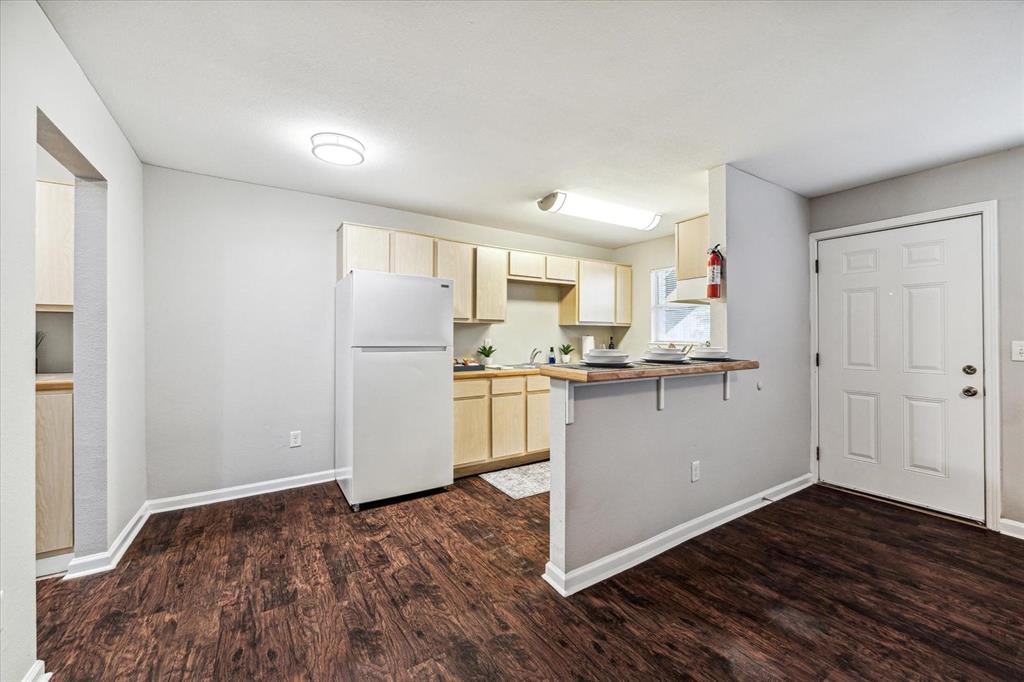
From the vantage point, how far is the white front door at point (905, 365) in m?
2.78

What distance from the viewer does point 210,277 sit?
313 cm

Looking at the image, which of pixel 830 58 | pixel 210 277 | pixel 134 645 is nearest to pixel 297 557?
pixel 134 645

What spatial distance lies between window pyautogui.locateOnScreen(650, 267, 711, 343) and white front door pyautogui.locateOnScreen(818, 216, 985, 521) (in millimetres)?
1214

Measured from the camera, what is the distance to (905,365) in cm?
305

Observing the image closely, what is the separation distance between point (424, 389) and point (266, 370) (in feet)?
4.34

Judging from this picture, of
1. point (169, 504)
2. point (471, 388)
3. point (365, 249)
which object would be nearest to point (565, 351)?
point (471, 388)

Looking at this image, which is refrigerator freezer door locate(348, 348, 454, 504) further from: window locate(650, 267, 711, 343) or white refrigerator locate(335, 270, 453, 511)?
window locate(650, 267, 711, 343)

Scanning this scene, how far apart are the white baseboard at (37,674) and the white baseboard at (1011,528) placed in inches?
197

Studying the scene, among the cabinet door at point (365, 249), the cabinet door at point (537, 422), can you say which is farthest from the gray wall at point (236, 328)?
the cabinet door at point (537, 422)

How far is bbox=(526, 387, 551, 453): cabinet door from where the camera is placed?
13.5ft

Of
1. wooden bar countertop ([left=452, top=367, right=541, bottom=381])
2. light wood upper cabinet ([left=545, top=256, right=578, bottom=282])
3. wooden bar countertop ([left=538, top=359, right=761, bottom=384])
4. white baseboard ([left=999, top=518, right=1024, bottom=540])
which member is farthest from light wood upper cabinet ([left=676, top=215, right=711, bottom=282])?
white baseboard ([left=999, top=518, right=1024, bottom=540])

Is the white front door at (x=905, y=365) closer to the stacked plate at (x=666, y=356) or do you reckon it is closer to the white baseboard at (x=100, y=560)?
the stacked plate at (x=666, y=356)

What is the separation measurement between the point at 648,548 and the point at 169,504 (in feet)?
11.0

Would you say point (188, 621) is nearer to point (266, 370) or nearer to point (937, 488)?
point (266, 370)
